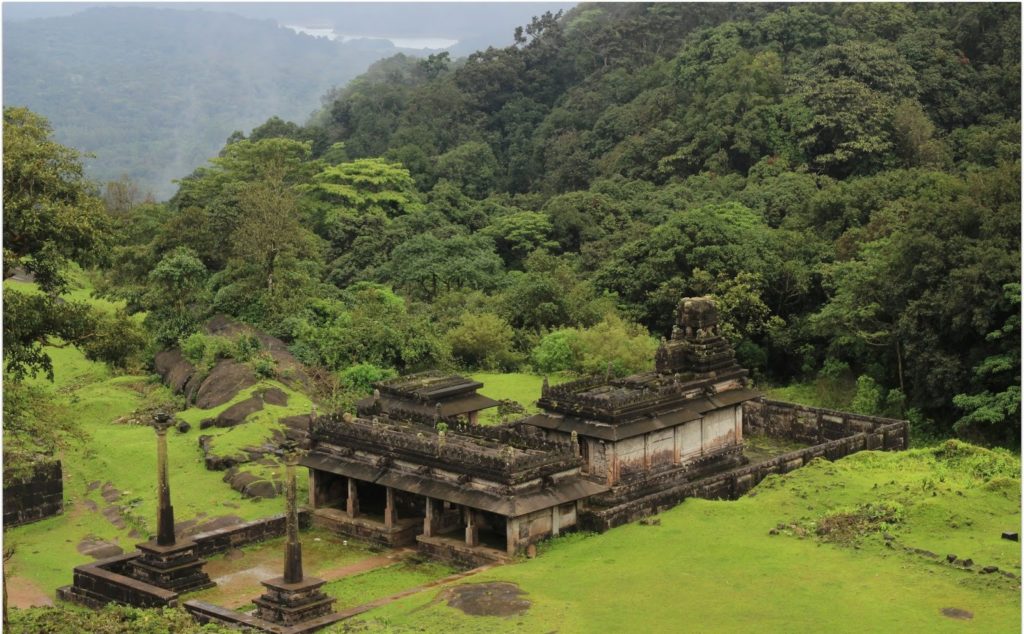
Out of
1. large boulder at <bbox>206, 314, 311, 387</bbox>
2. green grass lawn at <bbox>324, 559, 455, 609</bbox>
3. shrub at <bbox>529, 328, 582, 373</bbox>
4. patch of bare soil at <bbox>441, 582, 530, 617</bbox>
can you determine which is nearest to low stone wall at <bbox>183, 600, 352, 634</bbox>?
green grass lawn at <bbox>324, 559, 455, 609</bbox>

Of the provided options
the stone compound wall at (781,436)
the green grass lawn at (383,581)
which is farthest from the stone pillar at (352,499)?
the stone compound wall at (781,436)

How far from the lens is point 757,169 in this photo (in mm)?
62344

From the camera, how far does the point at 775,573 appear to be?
25.3m

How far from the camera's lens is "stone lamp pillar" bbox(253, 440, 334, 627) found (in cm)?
2397

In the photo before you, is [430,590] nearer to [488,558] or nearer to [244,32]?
[488,558]

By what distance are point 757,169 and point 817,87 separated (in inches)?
216

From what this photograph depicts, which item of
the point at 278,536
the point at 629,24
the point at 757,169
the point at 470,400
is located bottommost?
the point at 278,536

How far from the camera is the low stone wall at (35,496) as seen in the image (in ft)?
100

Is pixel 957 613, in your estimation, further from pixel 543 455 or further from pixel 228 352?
pixel 228 352

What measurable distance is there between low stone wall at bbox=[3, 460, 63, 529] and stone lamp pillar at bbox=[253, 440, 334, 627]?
346 inches

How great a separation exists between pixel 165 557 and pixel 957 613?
1491 centimetres

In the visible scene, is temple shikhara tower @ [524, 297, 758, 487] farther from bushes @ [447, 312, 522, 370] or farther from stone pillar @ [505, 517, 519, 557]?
bushes @ [447, 312, 522, 370]

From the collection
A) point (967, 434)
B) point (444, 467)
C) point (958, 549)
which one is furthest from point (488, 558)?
point (967, 434)

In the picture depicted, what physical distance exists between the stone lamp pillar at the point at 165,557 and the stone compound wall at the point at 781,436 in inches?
322
